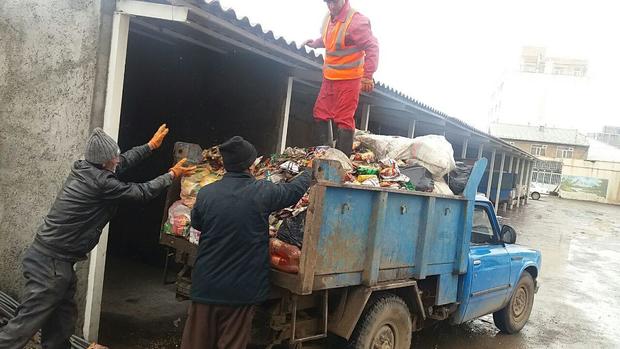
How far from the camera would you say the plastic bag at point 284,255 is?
308cm

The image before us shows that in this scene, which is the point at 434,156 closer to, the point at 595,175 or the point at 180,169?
the point at 180,169

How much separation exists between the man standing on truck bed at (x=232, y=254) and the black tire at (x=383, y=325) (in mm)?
903

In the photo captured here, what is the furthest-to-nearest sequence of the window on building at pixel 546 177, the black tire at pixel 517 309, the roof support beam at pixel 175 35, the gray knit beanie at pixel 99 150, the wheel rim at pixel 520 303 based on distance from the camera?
the window on building at pixel 546 177 → the wheel rim at pixel 520 303 → the black tire at pixel 517 309 → the roof support beam at pixel 175 35 → the gray knit beanie at pixel 99 150

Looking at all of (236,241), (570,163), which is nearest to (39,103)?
(236,241)

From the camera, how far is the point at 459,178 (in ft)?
14.8

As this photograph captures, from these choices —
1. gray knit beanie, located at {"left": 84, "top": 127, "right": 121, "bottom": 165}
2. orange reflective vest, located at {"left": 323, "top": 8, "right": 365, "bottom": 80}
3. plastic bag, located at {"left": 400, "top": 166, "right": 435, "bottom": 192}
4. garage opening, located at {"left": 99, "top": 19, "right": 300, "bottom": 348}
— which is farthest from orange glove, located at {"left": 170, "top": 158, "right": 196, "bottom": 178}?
garage opening, located at {"left": 99, "top": 19, "right": 300, "bottom": 348}

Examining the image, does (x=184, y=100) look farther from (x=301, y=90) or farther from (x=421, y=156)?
(x=421, y=156)

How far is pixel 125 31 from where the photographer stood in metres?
4.01

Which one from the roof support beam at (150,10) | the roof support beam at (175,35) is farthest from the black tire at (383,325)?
the roof support beam at (175,35)

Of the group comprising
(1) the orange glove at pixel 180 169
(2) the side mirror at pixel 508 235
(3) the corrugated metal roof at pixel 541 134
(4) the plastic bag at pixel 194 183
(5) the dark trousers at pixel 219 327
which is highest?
(3) the corrugated metal roof at pixel 541 134

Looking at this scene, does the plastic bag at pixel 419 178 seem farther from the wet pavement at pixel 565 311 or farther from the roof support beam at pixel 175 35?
the roof support beam at pixel 175 35

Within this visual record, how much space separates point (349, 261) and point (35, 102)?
9.85ft

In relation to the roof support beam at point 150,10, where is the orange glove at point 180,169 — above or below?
below

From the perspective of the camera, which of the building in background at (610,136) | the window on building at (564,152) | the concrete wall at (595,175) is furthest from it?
the building in background at (610,136)
